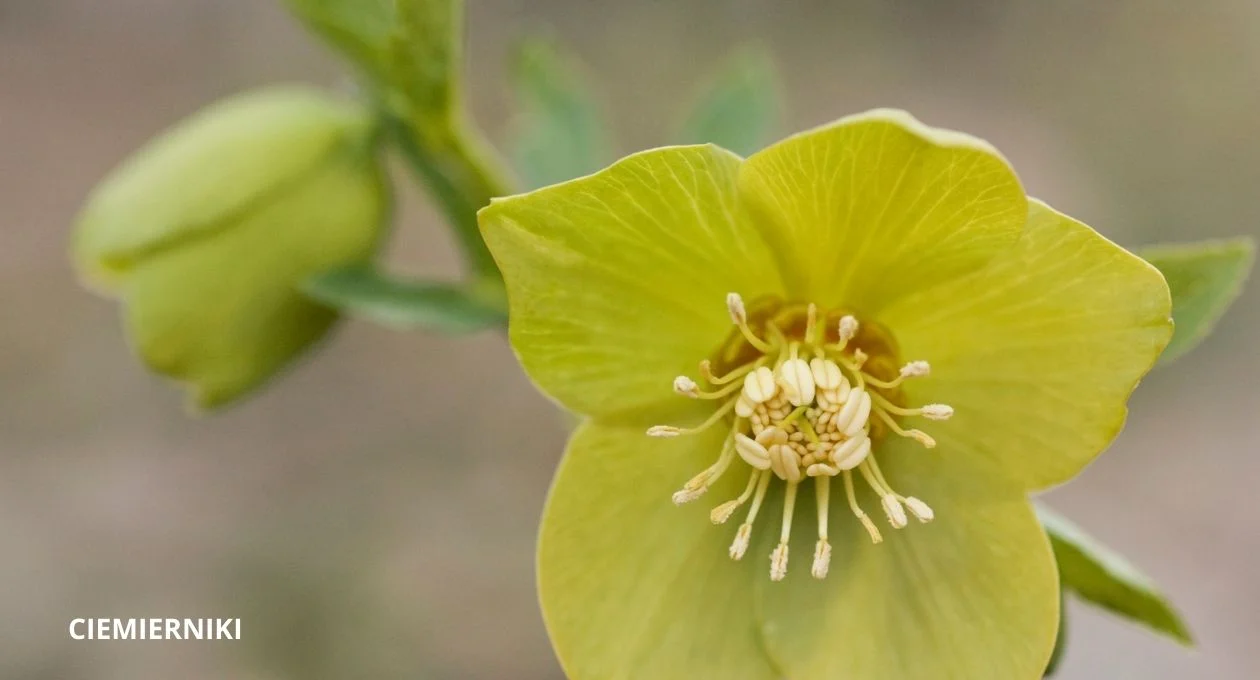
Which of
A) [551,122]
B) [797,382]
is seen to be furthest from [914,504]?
[551,122]

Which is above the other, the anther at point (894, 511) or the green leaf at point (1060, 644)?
the anther at point (894, 511)

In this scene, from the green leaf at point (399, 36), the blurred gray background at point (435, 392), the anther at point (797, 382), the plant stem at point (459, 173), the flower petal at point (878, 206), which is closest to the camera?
the flower petal at point (878, 206)

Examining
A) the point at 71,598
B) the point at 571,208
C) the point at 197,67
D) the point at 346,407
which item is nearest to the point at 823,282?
the point at 571,208

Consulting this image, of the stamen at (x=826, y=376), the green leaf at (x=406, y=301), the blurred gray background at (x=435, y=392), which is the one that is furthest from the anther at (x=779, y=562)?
the blurred gray background at (x=435, y=392)

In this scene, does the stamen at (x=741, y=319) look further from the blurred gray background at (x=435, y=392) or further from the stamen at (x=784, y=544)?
the blurred gray background at (x=435, y=392)

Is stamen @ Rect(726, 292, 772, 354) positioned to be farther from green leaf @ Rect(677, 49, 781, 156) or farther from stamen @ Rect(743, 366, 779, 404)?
green leaf @ Rect(677, 49, 781, 156)
